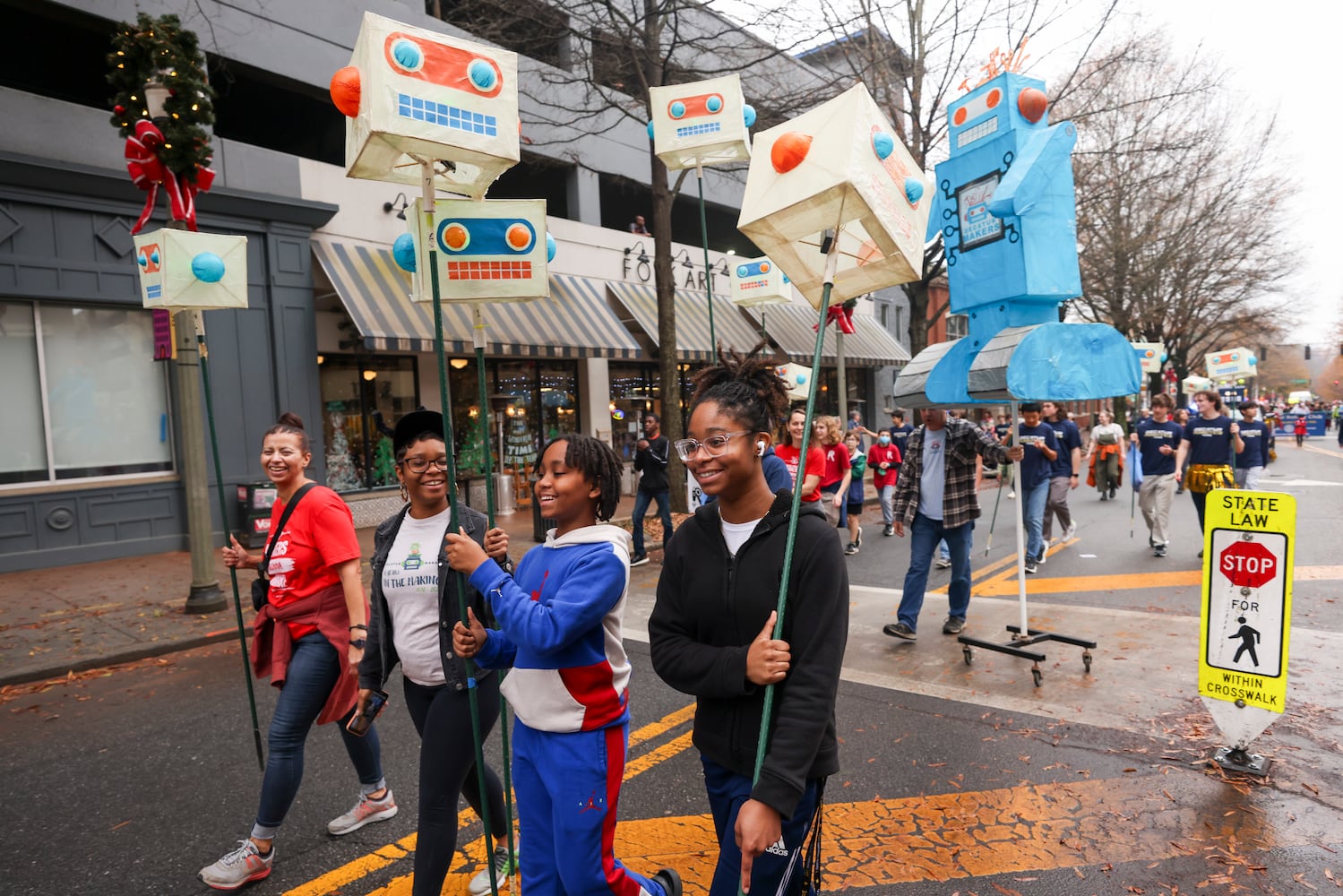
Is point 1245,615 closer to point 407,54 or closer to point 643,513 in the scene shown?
point 407,54

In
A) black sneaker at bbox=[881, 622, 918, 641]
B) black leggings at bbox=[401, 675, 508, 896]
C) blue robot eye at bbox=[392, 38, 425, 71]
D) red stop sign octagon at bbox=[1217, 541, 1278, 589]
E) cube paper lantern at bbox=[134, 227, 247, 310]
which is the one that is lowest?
black sneaker at bbox=[881, 622, 918, 641]

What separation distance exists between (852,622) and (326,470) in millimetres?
9447

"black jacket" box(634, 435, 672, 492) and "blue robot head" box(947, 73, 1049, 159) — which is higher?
"blue robot head" box(947, 73, 1049, 159)

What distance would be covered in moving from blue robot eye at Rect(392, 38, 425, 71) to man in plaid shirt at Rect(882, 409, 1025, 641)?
5.05 meters

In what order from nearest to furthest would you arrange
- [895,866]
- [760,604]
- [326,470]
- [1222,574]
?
[760,604] → [895,866] → [1222,574] → [326,470]

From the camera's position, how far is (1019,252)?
5.37 metres

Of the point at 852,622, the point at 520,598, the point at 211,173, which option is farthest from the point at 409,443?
the point at 211,173

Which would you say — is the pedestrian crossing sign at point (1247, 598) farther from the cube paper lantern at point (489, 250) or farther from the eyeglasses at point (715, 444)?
the cube paper lantern at point (489, 250)

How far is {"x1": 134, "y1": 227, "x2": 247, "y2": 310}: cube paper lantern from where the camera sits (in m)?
4.76

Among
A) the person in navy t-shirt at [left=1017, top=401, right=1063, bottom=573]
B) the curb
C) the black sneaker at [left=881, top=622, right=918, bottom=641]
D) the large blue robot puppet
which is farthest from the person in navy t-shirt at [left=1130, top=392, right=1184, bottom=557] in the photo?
the curb

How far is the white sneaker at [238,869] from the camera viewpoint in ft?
10.2

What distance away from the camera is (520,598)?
2219 mm

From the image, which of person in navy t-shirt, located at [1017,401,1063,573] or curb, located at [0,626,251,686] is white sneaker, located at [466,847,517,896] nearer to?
curb, located at [0,626,251,686]

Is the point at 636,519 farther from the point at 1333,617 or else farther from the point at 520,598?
the point at 520,598
